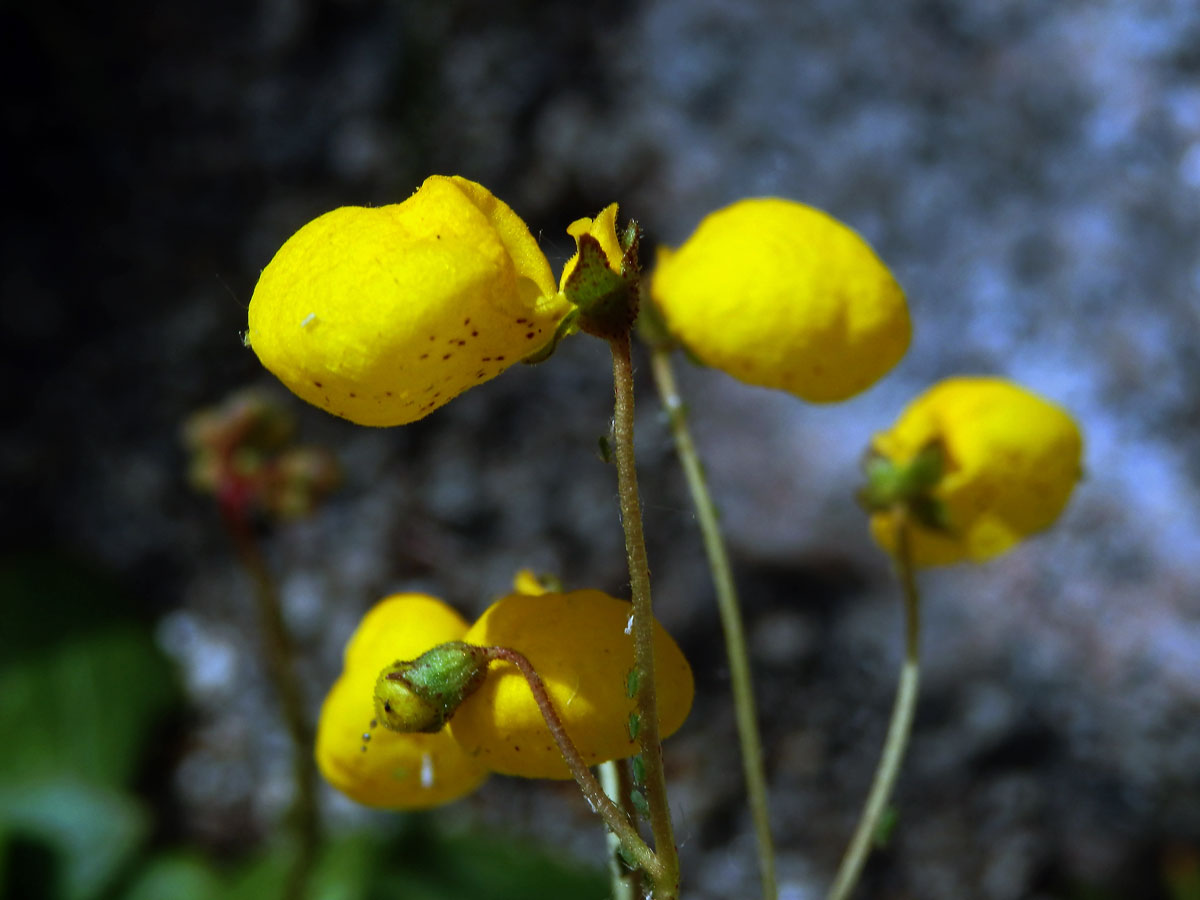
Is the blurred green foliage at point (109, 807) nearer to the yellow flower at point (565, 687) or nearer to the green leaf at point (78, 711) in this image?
the green leaf at point (78, 711)

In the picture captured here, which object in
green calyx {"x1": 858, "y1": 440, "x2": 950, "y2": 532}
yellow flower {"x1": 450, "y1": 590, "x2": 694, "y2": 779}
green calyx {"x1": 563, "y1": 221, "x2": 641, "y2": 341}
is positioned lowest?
yellow flower {"x1": 450, "y1": 590, "x2": 694, "y2": 779}

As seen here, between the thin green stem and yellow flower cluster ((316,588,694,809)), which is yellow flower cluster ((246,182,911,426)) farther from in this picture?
the thin green stem

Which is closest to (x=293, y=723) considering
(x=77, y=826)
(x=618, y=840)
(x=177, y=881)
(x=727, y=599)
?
(x=177, y=881)

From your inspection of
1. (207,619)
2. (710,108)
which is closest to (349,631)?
(207,619)

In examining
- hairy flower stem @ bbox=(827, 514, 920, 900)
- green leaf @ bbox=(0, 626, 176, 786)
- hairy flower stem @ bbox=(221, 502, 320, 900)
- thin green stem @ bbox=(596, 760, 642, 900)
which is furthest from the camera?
green leaf @ bbox=(0, 626, 176, 786)

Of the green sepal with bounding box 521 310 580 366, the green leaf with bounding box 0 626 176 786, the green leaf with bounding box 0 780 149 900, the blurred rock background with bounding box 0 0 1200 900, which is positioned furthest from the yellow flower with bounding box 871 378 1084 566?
the green leaf with bounding box 0 626 176 786

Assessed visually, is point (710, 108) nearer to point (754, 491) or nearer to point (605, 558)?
point (754, 491)
